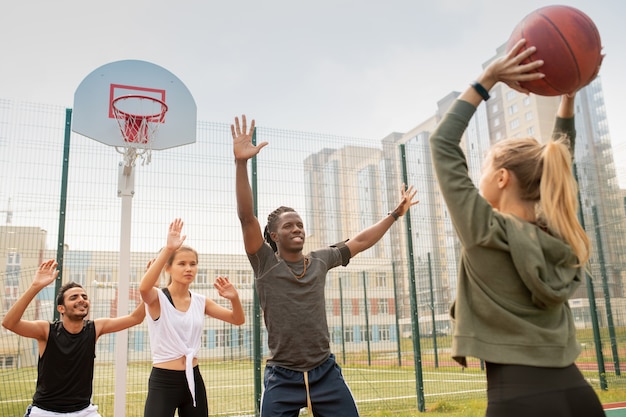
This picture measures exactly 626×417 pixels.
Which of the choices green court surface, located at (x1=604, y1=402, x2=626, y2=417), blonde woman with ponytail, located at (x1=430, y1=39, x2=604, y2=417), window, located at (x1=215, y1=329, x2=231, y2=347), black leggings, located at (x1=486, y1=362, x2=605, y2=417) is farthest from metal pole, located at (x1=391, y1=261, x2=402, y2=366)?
black leggings, located at (x1=486, y1=362, x2=605, y2=417)

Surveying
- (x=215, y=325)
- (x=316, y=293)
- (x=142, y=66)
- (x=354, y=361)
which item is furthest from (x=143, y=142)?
(x=354, y=361)

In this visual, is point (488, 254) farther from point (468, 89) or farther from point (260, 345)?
point (260, 345)

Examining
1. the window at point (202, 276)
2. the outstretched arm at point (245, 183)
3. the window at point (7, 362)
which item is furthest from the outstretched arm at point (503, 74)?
the window at point (7, 362)

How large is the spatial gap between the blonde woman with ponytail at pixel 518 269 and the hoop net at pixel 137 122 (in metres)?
4.79

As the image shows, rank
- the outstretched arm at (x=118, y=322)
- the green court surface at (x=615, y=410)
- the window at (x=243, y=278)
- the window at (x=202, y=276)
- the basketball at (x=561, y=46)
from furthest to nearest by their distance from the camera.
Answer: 1. the green court surface at (x=615, y=410)
2. the window at (x=243, y=278)
3. the window at (x=202, y=276)
4. the outstretched arm at (x=118, y=322)
5. the basketball at (x=561, y=46)

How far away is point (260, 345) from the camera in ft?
22.2

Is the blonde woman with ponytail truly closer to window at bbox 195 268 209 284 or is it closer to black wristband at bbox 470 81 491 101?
black wristband at bbox 470 81 491 101


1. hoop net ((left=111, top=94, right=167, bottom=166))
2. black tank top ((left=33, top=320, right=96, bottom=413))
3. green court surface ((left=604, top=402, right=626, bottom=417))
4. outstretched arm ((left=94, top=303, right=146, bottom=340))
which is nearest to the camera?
black tank top ((left=33, top=320, right=96, bottom=413))

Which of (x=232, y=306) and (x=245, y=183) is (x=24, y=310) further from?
(x=245, y=183)

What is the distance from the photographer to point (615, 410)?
738 cm

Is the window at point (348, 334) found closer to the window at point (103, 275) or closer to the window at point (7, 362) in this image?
the window at point (103, 275)

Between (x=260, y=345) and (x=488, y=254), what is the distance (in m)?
5.32

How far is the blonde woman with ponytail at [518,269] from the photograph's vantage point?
5.61 ft

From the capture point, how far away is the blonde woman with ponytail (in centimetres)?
171
